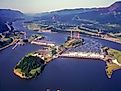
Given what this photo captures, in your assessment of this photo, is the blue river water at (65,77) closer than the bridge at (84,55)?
Yes

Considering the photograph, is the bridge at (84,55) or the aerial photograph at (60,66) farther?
the bridge at (84,55)

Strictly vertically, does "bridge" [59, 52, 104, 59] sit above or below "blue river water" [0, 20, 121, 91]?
below

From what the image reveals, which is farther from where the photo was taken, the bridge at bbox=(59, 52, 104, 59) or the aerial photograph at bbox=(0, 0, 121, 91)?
the bridge at bbox=(59, 52, 104, 59)

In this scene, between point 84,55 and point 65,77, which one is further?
point 84,55

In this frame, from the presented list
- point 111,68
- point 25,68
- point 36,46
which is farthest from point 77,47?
point 25,68

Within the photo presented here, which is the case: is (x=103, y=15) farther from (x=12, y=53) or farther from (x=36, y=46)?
(x=12, y=53)

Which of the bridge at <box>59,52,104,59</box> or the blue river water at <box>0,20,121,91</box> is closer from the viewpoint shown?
the blue river water at <box>0,20,121,91</box>

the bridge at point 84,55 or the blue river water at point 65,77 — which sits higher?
the blue river water at point 65,77

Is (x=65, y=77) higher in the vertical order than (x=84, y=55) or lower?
higher
